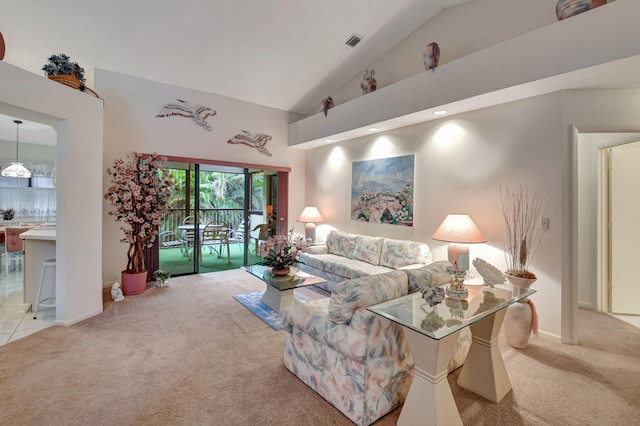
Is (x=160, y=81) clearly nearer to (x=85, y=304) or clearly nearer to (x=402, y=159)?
(x=85, y=304)

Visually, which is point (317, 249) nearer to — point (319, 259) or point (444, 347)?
point (319, 259)

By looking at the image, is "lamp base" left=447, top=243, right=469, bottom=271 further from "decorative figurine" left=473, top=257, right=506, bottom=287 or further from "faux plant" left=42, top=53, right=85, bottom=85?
"faux plant" left=42, top=53, right=85, bottom=85

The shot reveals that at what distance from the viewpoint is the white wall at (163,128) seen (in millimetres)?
4422

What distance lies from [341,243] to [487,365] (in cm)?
306

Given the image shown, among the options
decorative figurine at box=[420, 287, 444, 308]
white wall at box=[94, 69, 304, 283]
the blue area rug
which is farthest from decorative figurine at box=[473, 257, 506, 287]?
white wall at box=[94, 69, 304, 283]

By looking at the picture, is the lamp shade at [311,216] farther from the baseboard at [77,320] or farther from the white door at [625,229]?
the white door at [625,229]

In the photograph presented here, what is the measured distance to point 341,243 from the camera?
4.99 metres

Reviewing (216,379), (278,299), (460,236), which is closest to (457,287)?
(460,236)

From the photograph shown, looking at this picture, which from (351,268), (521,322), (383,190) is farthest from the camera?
(383,190)

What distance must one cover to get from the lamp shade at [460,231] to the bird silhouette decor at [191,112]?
13.7ft

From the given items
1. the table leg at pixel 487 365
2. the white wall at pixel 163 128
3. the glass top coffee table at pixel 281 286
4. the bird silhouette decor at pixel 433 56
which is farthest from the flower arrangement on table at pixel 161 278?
the bird silhouette decor at pixel 433 56

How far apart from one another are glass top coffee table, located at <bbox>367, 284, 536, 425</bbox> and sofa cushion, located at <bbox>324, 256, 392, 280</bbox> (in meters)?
1.84

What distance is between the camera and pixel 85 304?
Answer: 3.36 meters

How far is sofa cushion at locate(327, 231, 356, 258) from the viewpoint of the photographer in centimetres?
484
